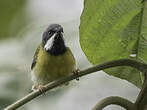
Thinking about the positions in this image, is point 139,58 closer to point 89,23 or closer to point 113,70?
point 113,70

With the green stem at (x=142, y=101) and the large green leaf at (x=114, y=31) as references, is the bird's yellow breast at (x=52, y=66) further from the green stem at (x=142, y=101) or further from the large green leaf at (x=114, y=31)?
the green stem at (x=142, y=101)

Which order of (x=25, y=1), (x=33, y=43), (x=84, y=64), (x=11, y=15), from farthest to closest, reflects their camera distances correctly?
(x=11, y=15), (x=25, y=1), (x=33, y=43), (x=84, y=64)

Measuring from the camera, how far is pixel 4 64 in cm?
195

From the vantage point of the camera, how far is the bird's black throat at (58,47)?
5.74ft

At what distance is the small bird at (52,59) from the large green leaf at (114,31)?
1.44 feet

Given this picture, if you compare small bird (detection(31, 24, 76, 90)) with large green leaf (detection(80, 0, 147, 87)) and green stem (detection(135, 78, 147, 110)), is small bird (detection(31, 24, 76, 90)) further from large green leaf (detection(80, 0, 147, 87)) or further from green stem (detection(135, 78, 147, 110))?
green stem (detection(135, 78, 147, 110))

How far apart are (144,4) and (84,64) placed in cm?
Answer: 97

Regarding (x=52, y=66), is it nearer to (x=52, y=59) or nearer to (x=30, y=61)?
(x=52, y=59)

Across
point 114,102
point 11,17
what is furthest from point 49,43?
point 11,17

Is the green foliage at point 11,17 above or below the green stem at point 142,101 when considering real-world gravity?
below

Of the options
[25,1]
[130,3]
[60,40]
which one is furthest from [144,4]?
[25,1]

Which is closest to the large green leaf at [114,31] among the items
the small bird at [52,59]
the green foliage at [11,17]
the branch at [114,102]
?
the branch at [114,102]

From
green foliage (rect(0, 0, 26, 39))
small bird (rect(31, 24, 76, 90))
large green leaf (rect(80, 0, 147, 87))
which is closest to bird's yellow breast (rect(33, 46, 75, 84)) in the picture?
small bird (rect(31, 24, 76, 90))

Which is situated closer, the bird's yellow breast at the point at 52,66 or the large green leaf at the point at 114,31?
the large green leaf at the point at 114,31
